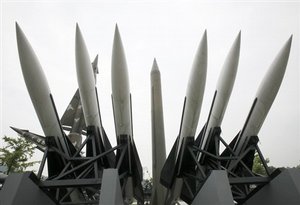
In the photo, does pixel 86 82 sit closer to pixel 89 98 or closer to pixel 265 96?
pixel 89 98

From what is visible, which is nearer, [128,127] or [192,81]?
[192,81]

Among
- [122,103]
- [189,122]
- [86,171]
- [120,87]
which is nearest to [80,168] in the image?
[86,171]

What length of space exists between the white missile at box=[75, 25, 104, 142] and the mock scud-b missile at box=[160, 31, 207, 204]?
8.12 ft

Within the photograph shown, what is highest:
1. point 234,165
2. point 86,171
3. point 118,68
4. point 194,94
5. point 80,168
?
point 118,68

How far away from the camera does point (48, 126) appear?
562cm

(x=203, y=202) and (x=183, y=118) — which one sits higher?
(x=183, y=118)

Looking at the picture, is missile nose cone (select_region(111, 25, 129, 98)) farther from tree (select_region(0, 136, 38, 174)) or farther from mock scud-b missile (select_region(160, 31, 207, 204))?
tree (select_region(0, 136, 38, 174))

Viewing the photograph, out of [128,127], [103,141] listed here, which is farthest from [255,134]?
[103,141]

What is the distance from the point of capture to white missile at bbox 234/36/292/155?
5422mm

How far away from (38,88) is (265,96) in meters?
5.41

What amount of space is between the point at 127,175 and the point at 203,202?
2.88 m

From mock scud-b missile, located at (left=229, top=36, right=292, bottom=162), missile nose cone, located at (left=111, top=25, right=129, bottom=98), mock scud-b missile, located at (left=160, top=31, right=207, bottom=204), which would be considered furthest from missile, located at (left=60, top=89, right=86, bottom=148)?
mock scud-b missile, located at (left=229, top=36, right=292, bottom=162)

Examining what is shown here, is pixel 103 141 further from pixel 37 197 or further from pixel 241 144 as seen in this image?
pixel 241 144

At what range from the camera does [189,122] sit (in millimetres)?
6215
